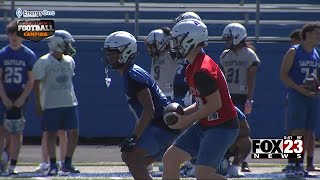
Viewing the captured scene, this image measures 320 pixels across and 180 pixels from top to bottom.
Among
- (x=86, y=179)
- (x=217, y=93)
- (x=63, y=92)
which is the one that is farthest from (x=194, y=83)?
(x=63, y=92)

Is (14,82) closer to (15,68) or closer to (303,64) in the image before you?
(15,68)

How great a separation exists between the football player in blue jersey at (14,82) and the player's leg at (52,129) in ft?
1.06

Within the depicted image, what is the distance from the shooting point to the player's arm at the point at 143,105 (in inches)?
316

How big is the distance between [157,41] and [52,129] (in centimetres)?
180

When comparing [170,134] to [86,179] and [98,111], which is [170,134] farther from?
[98,111]

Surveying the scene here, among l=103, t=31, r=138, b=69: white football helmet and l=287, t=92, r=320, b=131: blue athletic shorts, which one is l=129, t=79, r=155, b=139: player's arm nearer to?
l=103, t=31, r=138, b=69: white football helmet

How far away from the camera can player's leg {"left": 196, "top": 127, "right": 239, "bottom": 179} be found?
24.8 feet

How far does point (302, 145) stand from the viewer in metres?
11.3

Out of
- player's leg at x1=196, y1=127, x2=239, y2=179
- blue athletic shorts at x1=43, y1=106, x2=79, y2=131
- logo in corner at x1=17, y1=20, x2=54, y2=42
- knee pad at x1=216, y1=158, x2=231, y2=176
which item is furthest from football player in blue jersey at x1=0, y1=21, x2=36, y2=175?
player's leg at x1=196, y1=127, x2=239, y2=179

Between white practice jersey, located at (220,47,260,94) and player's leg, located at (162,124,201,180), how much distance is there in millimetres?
Result: 3821

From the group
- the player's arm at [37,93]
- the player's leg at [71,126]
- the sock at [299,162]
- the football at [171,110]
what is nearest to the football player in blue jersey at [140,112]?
the football at [171,110]

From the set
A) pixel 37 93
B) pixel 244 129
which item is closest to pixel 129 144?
pixel 244 129

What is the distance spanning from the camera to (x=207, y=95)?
295 inches

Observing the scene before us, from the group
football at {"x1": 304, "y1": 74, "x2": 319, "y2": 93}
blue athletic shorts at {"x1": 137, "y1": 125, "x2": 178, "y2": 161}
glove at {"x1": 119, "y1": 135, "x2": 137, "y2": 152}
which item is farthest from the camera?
football at {"x1": 304, "y1": 74, "x2": 319, "y2": 93}
